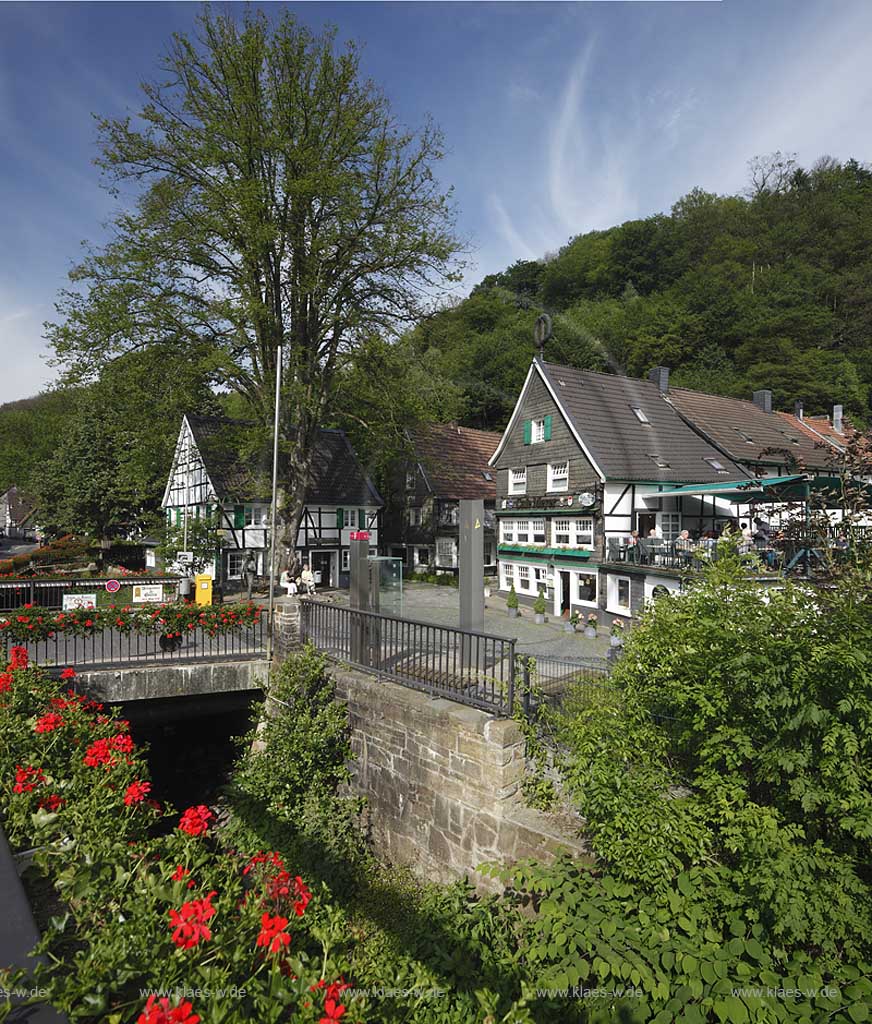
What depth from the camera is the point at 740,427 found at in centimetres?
2922

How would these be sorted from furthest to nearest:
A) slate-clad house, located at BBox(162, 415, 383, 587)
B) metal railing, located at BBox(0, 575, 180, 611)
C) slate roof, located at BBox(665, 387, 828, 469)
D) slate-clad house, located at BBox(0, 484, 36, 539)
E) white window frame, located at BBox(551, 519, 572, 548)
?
slate-clad house, located at BBox(0, 484, 36, 539) < slate roof, located at BBox(665, 387, 828, 469) < slate-clad house, located at BBox(162, 415, 383, 587) < white window frame, located at BBox(551, 519, 572, 548) < metal railing, located at BBox(0, 575, 180, 611)

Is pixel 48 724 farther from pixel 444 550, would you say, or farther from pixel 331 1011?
pixel 444 550

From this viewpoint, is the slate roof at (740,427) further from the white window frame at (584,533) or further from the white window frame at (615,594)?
the white window frame at (615,594)

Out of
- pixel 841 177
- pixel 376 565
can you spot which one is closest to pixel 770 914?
pixel 376 565

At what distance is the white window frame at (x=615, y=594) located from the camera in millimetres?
20656

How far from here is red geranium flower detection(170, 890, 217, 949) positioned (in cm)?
242

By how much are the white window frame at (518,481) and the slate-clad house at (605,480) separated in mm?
48

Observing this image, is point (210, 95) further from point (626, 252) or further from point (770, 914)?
point (626, 252)

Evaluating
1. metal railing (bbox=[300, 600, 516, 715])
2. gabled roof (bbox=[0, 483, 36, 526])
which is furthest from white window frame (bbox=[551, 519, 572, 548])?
gabled roof (bbox=[0, 483, 36, 526])

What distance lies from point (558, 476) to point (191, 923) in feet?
74.3

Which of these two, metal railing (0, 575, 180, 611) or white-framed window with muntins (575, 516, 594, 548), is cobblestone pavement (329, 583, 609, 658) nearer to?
white-framed window with muntins (575, 516, 594, 548)

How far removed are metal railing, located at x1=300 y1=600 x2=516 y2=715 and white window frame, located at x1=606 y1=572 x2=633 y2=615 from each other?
12.8 meters

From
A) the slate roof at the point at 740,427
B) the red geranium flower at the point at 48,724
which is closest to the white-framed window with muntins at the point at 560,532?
the slate roof at the point at 740,427

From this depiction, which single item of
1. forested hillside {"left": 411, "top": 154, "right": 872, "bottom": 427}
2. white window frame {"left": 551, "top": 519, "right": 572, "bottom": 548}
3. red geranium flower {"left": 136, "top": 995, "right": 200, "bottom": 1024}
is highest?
forested hillside {"left": 411, "top": 154, "right": 872, "bottom": 427}
